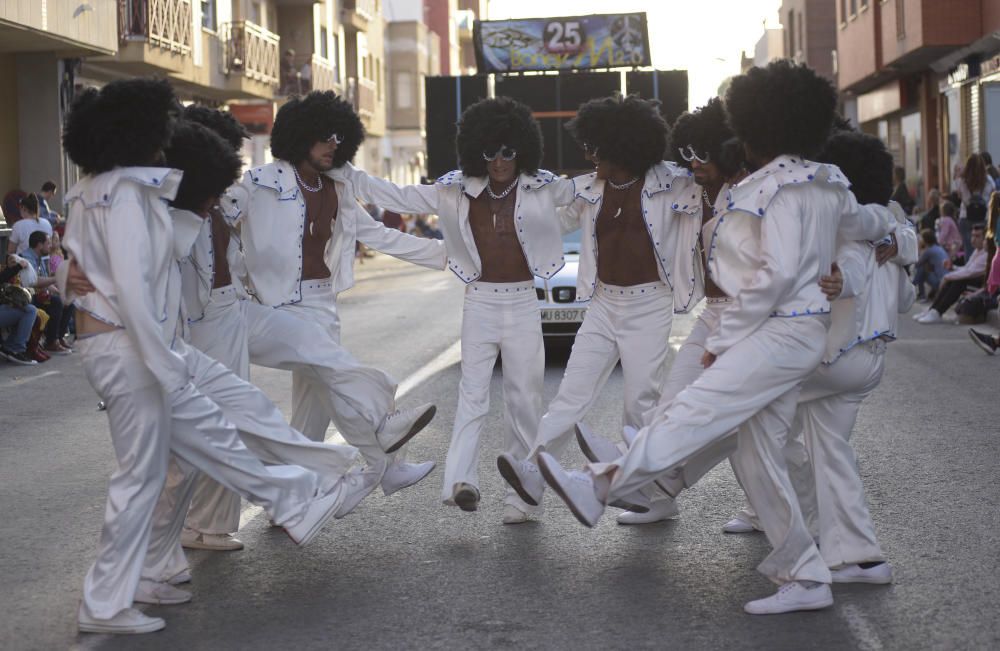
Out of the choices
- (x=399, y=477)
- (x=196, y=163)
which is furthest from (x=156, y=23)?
(x=196, y=163)

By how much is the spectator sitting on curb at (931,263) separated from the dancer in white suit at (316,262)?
15515 millimetres

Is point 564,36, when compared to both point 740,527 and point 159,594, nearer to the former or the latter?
point 740,527

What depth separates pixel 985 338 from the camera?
1505cm

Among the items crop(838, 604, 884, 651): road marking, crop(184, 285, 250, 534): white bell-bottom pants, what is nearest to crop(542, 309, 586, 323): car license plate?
crop(184, 285, 250, 534): white bell-bottom pants

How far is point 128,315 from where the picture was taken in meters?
5.45

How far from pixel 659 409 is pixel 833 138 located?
134 cm

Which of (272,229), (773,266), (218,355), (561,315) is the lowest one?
(561,315)

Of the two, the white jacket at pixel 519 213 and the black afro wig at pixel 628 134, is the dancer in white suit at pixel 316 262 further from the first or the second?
the black afro wig at pixel 628 134

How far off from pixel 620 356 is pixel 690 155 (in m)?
1.03

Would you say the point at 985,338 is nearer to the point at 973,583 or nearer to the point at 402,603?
the point at 973,583

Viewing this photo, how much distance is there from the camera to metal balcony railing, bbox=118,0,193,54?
29969 millimetres

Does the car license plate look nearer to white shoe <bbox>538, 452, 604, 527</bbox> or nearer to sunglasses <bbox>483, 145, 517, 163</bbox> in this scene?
sunglasses <bbox>483, 145, 517, 163</bbox>

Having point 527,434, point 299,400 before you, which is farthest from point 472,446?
point 299,400

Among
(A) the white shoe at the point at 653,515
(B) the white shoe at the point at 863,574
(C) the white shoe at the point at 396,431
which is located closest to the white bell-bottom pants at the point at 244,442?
(C) the white shoe at the point at 396,431
